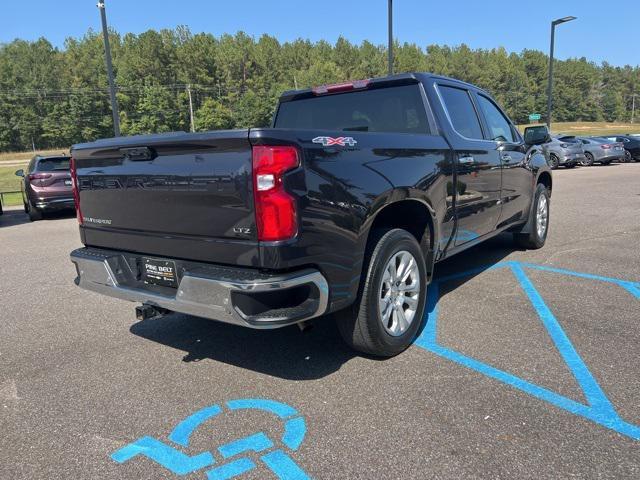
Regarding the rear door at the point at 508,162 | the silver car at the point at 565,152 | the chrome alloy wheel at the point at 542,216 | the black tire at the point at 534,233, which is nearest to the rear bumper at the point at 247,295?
the rear door at the point at 508,162

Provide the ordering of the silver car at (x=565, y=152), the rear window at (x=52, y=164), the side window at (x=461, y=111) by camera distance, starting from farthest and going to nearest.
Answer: the silver car at (x=565, y=152) → the rear window at (x=52, y=164) → the side window at (x=461, y=111)

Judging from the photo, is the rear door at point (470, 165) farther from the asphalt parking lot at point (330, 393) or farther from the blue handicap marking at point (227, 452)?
the blue handicap marking at point (227, 452)

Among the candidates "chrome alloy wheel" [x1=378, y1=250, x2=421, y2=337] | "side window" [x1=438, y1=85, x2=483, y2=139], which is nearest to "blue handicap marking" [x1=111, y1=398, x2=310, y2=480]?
"chrome alloy wheel" [x1=378, y1=250, x2=421, y2=337]

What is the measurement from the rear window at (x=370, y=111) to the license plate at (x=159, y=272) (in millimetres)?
1904

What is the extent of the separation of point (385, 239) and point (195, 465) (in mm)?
1749

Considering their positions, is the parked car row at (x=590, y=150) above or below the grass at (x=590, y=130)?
below

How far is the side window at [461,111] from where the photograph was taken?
4.44 meters

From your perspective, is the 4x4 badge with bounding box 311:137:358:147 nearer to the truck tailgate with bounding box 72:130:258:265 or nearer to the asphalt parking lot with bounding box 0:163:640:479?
the truck tailgate with bounding box 72:130:258:265

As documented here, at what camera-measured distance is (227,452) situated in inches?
100

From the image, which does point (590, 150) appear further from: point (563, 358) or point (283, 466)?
point (283, 466)

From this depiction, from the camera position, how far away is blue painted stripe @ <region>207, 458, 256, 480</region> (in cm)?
236

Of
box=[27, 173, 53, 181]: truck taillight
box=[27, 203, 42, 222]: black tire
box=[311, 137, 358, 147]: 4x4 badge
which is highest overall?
box=[311, 137, 358, 147]: 4x4 badge

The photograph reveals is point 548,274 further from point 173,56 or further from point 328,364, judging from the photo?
point 173,56

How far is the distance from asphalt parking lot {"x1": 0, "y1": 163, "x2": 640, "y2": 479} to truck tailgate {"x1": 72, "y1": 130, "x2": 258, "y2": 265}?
0.89 meters
